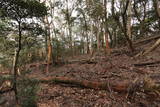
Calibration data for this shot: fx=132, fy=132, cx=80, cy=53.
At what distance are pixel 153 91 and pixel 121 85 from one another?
1.02 meters

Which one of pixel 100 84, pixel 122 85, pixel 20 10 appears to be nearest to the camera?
pixel 20 10

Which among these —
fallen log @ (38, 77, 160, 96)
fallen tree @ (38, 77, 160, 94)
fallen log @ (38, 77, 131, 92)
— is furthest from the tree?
fallen log @ (38, 77, 160, 96)

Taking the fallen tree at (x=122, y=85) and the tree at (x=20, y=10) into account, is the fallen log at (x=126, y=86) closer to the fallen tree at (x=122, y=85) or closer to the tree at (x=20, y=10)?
the fallen tree at (x=122, y=85)

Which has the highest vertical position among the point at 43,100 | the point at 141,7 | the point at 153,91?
the point at 141,7

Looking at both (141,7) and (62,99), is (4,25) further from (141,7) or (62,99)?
(141,7)

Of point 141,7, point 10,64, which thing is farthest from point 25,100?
point 141,7

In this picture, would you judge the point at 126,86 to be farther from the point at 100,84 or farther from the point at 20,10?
the point at 20,10

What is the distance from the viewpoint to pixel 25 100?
175 inches

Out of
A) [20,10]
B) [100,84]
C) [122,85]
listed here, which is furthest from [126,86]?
[20,10]

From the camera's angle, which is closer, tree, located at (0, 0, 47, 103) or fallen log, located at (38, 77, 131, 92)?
tree, located at (0, 0, 47, 103)

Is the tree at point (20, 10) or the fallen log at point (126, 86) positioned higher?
the tree at point (20, 10)

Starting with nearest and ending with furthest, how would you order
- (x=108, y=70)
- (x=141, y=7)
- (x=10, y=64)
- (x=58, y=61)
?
(x=108, y=70)
(x=10, y=64)
(x=58, y=61)
(x=141, y=7)

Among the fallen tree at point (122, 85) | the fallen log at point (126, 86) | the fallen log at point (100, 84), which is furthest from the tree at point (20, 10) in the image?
the fallen log at point (126, 86)

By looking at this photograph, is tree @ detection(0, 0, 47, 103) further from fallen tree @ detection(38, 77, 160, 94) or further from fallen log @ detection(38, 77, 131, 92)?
fallen tree @ detection(38, 77, 160, 94)
